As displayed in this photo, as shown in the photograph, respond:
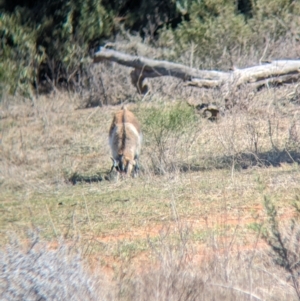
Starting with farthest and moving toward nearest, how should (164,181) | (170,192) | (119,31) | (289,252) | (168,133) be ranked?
(119,31) < (168,133) < (164,181) < (170,192) < (289,252)

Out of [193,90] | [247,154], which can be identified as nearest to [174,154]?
[247,154]

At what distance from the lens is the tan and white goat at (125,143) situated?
12141 millimetres

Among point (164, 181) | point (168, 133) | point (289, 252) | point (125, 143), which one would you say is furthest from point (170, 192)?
point (289, 252)

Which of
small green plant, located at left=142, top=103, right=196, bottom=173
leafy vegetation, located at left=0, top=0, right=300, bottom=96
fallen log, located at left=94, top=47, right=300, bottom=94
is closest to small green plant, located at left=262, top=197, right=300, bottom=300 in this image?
small green plant, located at left=142, top=103, right=196, bottom=173

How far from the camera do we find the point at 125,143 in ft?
41.0

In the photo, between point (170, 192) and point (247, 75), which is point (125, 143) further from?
point (247, 75)

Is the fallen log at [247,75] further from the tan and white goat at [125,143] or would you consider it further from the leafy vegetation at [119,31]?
the leafy vegetation at [119,31]

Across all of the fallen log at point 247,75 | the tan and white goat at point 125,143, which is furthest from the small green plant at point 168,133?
the fallen log at point 247,75

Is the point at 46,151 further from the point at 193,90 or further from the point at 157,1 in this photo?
the point at 157,1

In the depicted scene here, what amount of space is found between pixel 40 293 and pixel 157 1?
16874 millimetres

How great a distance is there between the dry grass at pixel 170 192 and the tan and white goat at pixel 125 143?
342 millimetres

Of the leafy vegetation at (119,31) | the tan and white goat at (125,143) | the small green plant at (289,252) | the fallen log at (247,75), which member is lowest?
the leafy vegetation at (119,31)

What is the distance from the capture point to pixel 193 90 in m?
16.7

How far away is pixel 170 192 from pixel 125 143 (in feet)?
7.74
